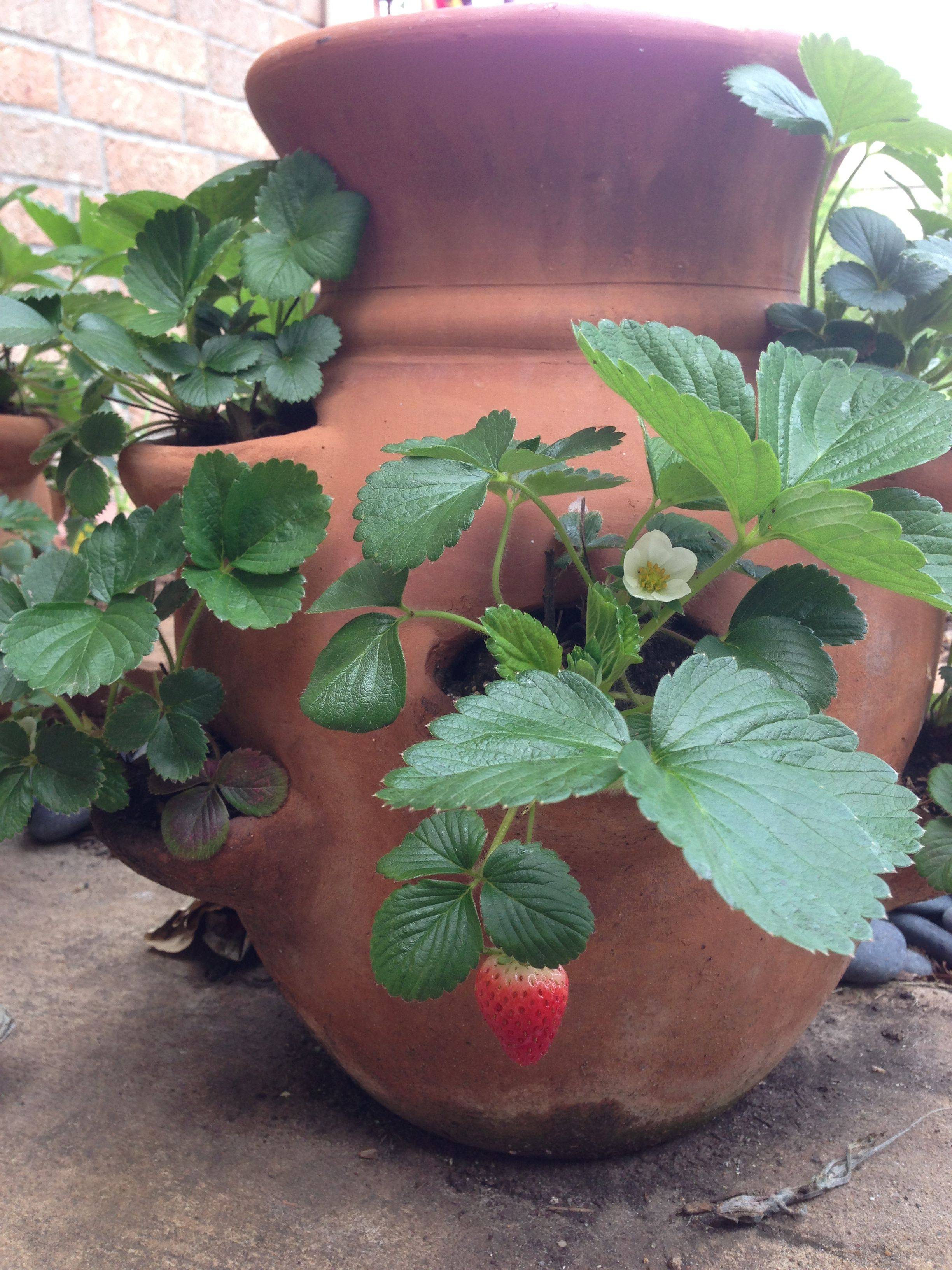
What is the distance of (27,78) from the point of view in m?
1.89

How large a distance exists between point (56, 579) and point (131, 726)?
133 mm

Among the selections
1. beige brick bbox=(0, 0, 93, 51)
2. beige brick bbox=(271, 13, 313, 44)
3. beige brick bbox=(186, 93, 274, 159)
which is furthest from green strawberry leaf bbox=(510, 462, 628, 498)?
beige brick bbox=(271, 13, 313, 44)

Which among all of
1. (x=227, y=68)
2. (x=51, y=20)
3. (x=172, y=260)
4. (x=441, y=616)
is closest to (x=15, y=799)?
→ (x=441, y=616)

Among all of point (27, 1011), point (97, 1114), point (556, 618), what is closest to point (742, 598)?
point (556, 618)

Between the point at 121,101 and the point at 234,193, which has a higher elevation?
the point at 121,101

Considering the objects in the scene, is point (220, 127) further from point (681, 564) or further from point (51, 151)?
point (681, 564)

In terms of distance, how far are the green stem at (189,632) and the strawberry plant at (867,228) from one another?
21.1 inches

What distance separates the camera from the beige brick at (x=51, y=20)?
1.84 meters

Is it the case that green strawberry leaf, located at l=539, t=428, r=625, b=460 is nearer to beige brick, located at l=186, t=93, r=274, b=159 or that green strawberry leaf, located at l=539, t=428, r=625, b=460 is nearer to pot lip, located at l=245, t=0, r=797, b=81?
pot lip, located at l=245, t=0, r=797, b=81

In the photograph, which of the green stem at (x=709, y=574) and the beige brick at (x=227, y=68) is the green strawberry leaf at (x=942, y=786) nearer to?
the green stem at (x=709, y=574)

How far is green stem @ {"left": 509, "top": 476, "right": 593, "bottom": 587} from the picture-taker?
0.63 metres

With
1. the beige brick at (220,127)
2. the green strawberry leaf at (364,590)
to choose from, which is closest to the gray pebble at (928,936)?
the green strawberry leaf at (364,590)

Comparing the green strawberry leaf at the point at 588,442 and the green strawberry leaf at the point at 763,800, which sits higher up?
the green strawberry leaf at the point at 588,442

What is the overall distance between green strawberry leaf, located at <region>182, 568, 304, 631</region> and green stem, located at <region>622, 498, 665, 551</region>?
23 cm
